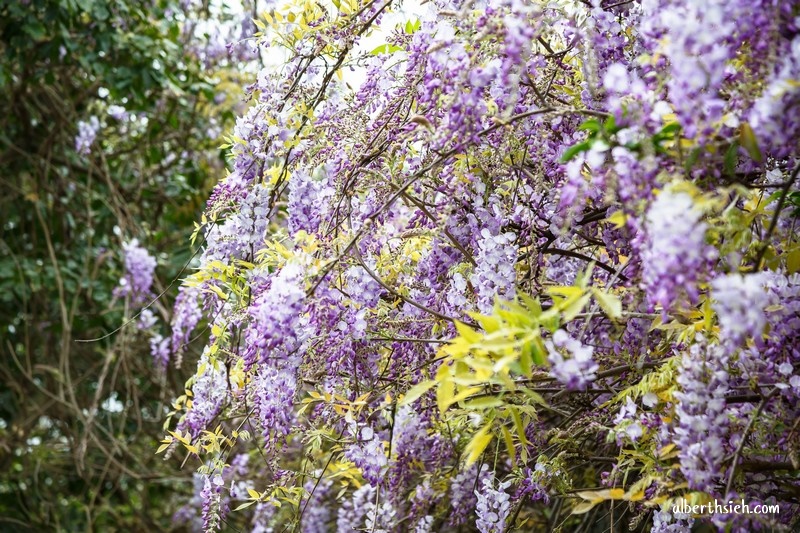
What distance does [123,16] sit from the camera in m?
3.82

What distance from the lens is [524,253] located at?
1.79 m

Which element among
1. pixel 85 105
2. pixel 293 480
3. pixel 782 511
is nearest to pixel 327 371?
pixel 293 480

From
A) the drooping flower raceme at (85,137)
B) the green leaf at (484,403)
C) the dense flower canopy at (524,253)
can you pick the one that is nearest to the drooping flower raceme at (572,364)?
the dense flower canopy at (524,253)

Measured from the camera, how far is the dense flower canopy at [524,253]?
1077mm

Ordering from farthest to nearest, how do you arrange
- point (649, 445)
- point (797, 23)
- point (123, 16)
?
point (123, 16), point (649, 445), point (797, 23)

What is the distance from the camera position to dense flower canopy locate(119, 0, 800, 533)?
1.08m

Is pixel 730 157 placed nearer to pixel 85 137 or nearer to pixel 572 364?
pixel 572 364

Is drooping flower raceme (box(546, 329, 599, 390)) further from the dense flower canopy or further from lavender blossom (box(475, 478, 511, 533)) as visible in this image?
lavender blossom (box(475, 478, 511, 533))

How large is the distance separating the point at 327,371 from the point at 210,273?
36cm

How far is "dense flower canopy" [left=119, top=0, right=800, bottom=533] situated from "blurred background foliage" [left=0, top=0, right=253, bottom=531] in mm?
1948

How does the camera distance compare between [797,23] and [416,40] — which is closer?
[797,23]

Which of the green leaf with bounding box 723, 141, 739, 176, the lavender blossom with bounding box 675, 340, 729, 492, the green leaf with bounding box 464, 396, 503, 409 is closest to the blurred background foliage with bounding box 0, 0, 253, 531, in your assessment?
the green leaf with bounding box 464, 396, 503, 409

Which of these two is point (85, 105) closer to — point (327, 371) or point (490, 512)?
point (327, 371)

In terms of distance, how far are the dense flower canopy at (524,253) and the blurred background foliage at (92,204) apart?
195cm
